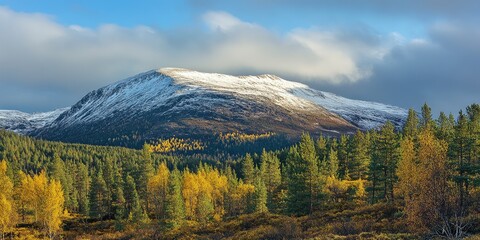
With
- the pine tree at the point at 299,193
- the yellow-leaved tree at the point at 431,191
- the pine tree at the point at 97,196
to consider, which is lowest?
the pine tree at the point at 97,196

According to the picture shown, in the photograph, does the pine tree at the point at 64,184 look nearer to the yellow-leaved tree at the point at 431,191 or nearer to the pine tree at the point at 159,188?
the pine tree at the point at 159,188

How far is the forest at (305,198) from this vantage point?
98.2ft

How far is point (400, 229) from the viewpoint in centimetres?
3794

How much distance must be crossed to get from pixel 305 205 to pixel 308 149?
9090 millimetres

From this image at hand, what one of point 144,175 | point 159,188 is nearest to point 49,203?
point 159,188

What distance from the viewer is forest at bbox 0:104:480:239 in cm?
2992

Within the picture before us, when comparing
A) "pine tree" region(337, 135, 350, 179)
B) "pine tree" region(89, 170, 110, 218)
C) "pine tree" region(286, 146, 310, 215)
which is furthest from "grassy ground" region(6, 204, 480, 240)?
"pine tree" region(337, 135, 350, 179)

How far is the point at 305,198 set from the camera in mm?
64062

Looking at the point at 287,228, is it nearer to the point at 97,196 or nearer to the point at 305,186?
the point at 305,186

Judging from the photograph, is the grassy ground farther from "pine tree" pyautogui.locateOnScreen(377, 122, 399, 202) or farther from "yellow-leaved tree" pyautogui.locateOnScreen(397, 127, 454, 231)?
"pine tree" pyautogui.locateOnScreen(377, 122, 399, 202)

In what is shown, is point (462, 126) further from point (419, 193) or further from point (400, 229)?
point (419, 193)

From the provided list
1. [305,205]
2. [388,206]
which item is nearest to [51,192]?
[305,205]

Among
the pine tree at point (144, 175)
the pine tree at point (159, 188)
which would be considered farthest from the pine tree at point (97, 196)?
the pine tree at point (159, 188)

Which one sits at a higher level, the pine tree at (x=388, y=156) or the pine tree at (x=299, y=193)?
the pine tree at (x=388, y=156)
